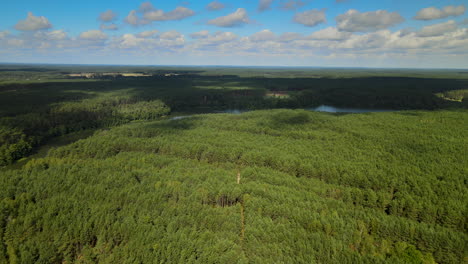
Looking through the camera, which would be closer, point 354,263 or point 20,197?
point 354,263

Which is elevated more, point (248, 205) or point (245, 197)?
point (245, 197)

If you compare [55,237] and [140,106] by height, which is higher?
[140,106]

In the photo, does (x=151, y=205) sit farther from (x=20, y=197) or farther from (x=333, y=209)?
(x=333, y=209)

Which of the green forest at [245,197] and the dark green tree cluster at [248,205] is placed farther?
the green forest at [245,197]

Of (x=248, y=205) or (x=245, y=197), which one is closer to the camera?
(x=248, y=205)

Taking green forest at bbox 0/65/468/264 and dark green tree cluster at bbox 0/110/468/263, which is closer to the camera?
dark green tree cluster at bbox 0/110/468/263

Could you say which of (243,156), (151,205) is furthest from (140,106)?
(151,205)

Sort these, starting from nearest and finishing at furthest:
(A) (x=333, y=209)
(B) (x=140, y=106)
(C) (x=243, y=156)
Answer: (A) (x=333, y=209) → (C) (x=243, y=156) → (B) (x=140, y=106)

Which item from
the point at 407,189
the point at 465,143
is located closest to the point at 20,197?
the point at 407,189

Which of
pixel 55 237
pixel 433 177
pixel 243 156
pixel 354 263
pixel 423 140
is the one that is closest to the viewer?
pixel 354 263

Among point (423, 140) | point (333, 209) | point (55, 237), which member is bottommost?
point (55, 237)

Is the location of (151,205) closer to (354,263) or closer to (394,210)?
(354,263)
